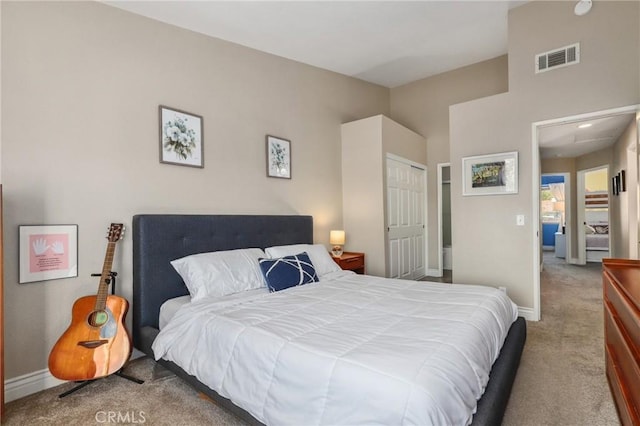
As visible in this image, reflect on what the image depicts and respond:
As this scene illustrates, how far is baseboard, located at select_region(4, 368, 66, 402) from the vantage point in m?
2.17

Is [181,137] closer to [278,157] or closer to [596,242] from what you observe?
[278,157]

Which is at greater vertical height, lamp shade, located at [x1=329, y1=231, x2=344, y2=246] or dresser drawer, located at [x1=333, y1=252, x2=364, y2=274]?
lamp shade, located at [x1=329, y1=231, x2=344, y2=246]

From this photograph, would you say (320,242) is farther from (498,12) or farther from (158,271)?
(498,12)

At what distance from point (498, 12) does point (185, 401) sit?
188 inches

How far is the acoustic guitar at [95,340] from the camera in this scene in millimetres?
2146

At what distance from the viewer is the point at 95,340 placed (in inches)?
88.3

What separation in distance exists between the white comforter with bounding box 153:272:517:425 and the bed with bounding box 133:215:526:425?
0.27ft

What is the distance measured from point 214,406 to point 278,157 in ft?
8.79

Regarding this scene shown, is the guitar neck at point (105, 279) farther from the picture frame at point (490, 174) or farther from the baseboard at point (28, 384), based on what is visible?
the picture frame at point (490, 174)

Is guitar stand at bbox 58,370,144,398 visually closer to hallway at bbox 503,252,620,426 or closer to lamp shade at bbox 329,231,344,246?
hallway at bbox 503,252,620,426

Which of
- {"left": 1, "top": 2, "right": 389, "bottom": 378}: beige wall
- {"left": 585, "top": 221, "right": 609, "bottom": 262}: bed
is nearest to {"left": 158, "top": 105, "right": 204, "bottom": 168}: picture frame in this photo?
{"left": 1, "top": 2, "right": 389, "bottom": 378}: beige wall

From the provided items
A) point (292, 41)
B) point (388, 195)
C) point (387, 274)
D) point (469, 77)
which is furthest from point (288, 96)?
point (469, 77)

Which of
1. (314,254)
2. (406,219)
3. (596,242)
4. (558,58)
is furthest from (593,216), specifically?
(314,254)

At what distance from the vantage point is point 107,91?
2.65m
